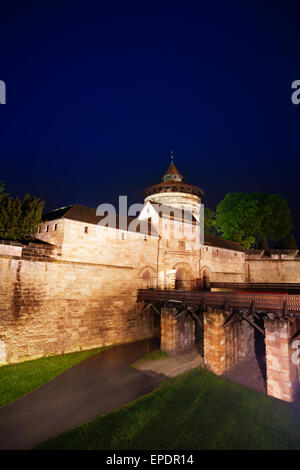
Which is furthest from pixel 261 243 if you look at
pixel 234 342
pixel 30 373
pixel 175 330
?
pixel 30 373

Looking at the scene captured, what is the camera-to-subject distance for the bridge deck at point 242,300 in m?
9.74

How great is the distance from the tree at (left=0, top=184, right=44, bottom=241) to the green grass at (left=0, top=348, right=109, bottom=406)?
265 inches

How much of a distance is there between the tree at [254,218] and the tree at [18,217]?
23.0m

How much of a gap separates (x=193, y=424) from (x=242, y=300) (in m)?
5.33

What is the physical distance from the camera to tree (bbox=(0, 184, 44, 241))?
13898 mm

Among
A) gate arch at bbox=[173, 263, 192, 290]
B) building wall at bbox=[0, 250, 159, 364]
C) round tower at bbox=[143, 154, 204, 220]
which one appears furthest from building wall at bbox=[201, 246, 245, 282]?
building wall at bbox=[0, 250, 159, 364]

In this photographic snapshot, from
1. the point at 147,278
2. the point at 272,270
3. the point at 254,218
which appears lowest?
the point at 147,278

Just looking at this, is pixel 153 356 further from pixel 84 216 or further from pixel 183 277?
pixel 84 216

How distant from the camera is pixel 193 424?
8.06 meters

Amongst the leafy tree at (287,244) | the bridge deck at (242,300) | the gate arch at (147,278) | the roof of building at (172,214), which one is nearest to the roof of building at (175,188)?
the roof of building at (172,214)

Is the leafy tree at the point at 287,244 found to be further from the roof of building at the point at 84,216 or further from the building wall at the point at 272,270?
the roof of building at the point at 84,216

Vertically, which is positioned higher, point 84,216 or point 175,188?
point 175,188

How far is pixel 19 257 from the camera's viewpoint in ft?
41.7
